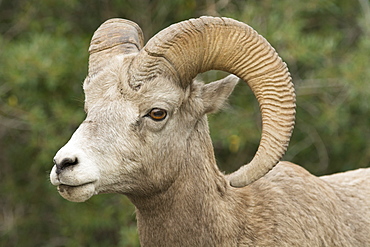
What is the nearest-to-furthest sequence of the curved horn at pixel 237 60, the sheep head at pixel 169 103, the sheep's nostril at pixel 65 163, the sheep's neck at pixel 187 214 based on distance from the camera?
the sheep's nostril at pixel 65 163 → the sheep head at pixel 169 103 → the curved horn at pixel 237 60 → the sheep's neck at pixel 187 214

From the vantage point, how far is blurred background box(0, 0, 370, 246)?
35.3 feet

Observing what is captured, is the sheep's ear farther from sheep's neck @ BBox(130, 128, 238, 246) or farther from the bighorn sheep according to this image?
sheep's neck @ BBox(130, 128, 238, 246)


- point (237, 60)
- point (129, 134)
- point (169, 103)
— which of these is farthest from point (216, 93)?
point (129, 134)

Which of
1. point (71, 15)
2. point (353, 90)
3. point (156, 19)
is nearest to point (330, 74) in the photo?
point (353, 90)

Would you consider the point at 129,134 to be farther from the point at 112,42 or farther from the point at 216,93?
the point at 112,42

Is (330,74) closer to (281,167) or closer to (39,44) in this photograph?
(39,44)

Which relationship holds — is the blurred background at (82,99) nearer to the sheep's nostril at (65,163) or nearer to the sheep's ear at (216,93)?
the sheep's ear at (216,93)

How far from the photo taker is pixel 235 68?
5.49 meters

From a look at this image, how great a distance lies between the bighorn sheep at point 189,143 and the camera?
5160mm

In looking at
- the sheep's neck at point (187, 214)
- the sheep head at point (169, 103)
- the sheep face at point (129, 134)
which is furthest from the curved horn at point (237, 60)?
the sheep's neck at point (187, 214)

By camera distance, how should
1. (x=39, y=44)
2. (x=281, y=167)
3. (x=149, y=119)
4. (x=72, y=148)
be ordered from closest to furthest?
(x=72, y=148), (x=149, y=119), (x=281, y=167), (x=39, y=44)

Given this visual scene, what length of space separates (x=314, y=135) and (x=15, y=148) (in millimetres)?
5211

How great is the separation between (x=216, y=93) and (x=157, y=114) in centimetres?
69

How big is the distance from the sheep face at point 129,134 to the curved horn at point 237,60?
16 cm
